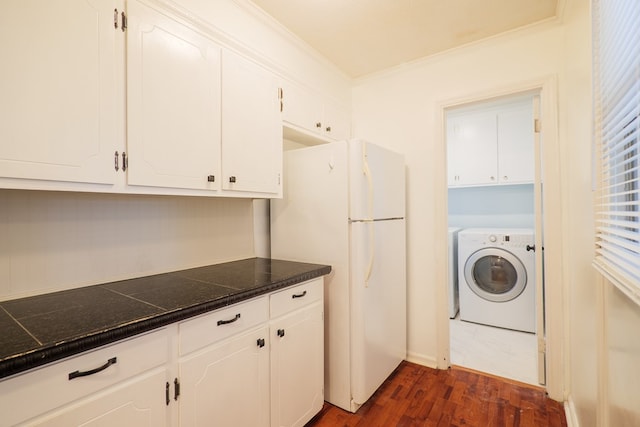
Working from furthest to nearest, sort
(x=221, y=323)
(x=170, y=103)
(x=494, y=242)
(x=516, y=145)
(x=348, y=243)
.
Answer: (x=516, y=145) → (x=494, y=242) → (x=348, y=243) → (x=170, y=103) → (x=221, y=323)

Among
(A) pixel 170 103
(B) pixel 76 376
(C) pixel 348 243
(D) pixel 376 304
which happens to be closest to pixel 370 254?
(C) pixel 348 243

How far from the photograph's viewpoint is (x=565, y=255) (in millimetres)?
1937

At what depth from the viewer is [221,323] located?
1235mm

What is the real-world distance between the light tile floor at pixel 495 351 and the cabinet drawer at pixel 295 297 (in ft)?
5.03

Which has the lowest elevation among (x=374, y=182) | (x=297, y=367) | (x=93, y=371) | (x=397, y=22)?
(x=297, y=367)

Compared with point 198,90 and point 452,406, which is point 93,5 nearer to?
point 198,90

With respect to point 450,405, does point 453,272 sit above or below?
above

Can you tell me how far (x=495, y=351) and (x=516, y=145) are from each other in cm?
217

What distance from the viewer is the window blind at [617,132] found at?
2.49ft

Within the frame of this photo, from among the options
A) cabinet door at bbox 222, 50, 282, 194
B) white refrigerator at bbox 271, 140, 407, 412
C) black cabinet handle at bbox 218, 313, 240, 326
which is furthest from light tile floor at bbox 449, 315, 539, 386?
cabinet door at bbox 222, 50, 282, 194

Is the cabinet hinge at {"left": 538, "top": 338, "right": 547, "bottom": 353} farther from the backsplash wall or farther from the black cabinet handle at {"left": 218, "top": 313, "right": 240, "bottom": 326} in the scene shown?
the backsplash wall

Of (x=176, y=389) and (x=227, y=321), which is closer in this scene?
(x=176, y=389)

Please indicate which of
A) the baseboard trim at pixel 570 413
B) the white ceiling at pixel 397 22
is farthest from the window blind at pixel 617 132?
the baseboard trim at pixel 570 413

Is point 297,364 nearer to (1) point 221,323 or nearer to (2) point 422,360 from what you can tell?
(1) point 221,323
